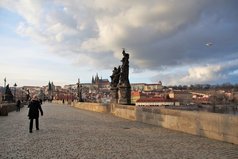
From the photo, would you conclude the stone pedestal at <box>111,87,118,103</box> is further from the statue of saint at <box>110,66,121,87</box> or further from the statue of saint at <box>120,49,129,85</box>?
the statue of saint at <box>120,49,129,85</box>

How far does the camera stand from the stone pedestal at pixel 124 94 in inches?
1101

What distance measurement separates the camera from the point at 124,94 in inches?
1123

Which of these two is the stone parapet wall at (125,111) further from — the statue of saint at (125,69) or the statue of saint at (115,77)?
the statue of saint at (115,77)

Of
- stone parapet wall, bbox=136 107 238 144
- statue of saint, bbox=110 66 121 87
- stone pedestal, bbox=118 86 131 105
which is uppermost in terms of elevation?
statue of saint, bbox=110 66 121 87

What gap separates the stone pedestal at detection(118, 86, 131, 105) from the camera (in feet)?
91.7

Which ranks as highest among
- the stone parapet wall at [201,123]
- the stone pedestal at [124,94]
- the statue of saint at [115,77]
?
the statue of saint at [115,77]

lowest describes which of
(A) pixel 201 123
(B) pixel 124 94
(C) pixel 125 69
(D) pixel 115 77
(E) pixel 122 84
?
(A) pixel 201 123

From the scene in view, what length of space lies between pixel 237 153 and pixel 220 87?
97354 millimetres

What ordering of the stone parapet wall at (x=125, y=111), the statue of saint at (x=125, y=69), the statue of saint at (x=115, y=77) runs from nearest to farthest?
A: 1. the stone parapet wall at (x=125, y=111)
2. the statue of saint at (x=125, y=69)
3. the statue of saint at (x=115, y=77)

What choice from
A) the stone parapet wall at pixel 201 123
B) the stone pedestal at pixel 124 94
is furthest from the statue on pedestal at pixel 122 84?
the stone parapet wall at pixel 201 123

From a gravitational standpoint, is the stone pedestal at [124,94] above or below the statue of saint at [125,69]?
below

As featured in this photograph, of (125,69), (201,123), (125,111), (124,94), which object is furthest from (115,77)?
(201,123)

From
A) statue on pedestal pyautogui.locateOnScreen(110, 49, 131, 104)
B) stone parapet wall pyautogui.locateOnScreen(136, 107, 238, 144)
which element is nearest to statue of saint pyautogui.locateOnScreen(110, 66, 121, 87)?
statue on pedestal pyautogui.locateOnScreen(110, 49, 131, 104)

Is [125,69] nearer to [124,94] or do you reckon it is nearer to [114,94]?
[124,94]
